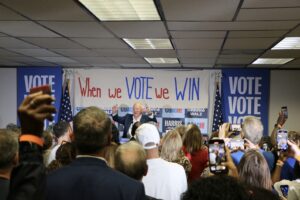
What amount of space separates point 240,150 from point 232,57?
148 inches

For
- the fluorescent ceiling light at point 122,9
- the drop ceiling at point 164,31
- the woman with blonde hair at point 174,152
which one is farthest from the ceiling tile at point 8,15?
the woman with blonde hair at point 174,152

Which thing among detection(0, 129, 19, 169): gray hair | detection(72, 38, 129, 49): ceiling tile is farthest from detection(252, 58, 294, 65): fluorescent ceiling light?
detection(0, 129, 19, 169): gray hair

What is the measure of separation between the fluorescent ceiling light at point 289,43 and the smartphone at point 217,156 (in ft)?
9.49

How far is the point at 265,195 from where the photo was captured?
3.50 ft

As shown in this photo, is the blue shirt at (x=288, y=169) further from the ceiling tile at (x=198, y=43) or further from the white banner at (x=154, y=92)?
the white banner at (x=154, y=92)

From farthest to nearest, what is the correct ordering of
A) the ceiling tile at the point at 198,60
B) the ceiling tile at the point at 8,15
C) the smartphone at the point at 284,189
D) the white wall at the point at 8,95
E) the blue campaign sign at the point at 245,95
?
the white wall at the point at 8,95 → the blue campaign sign at the point at 245,95 → the ceiling tile at the point at 198,60 → the ceiling tile at the point at 8,15 → the smartphone at the point at 284,189

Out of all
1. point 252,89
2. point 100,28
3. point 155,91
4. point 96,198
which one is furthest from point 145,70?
point 96,198

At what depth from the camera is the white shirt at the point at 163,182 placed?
237 cm

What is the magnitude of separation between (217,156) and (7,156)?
1.22 metres

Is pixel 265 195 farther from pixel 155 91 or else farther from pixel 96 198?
pixel 155 91

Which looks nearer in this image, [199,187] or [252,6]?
[199,187]

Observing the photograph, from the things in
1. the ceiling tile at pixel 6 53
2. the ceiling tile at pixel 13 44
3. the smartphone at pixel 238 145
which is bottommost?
the smartphone at pixel 238 145

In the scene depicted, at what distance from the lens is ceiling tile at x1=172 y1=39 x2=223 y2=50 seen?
4.85 metres

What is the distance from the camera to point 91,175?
1397mm
